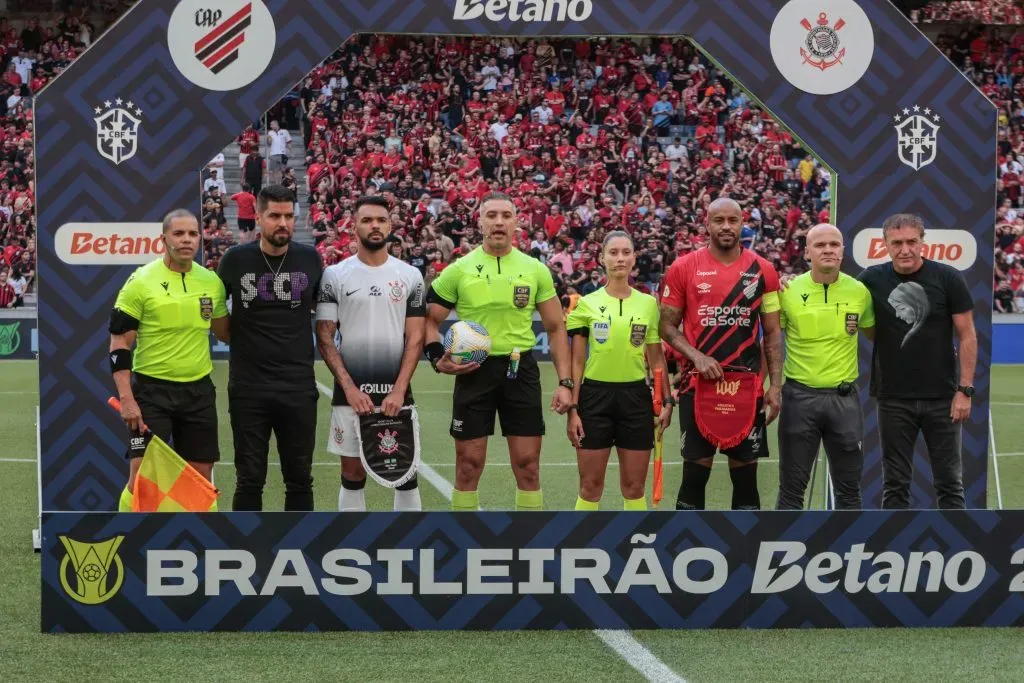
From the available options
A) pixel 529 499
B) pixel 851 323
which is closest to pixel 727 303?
pixel 851 323

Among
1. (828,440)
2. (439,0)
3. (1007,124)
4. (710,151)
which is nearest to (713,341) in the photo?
(828,440)

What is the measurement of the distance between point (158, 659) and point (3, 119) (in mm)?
23966

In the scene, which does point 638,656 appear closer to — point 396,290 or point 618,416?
point 618,416

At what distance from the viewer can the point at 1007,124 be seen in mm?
29031

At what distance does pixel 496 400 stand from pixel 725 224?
63.1 inches

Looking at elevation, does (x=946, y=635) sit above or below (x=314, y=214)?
below

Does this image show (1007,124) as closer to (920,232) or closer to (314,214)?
(314,214)

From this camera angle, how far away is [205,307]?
275 inches

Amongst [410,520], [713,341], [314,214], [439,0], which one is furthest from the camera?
[314,214]

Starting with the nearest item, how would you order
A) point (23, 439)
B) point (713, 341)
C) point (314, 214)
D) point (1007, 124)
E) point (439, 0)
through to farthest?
1. point (713, 341)
2. point (439, 0)
3. point (23, 439)
4. point (314, 214)
5. point (1007, 124)

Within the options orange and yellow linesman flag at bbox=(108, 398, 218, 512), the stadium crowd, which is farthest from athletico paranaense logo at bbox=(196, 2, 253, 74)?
the stadium crowd

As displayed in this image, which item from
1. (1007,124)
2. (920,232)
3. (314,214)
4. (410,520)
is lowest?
(1007,124)

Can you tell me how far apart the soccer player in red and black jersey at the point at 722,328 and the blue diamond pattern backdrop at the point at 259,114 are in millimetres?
1714

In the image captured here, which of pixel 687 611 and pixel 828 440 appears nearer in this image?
pixel 687 611
